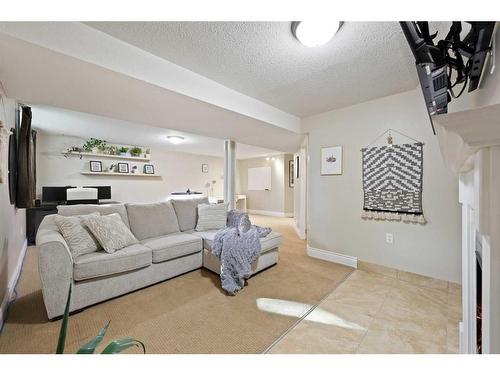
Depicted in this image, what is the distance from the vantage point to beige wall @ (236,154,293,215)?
7.14 metres

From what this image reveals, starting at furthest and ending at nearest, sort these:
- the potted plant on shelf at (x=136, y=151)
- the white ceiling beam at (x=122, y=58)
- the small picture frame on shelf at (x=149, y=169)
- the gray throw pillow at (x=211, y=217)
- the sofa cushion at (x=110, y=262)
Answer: the small picture frame on shelf at (x=149, y=169) < the potted plant on shelf at (x=136, y=151) < the gray throw pillow at (x=211, y=217) < the sofa cushion at (x=110, y=262) < the white ceiling beam at (x=122, y=58)

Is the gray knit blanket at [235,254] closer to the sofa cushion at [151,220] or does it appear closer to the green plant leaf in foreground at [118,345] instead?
the sofa cushion at [151,220]

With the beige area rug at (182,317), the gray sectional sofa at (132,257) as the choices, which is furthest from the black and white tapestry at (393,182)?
the gray sectional sofa at (132,257)

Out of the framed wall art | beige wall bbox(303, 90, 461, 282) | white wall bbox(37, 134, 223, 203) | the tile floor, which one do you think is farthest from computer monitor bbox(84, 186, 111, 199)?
the tile floor

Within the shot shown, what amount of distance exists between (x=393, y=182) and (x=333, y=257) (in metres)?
1.29

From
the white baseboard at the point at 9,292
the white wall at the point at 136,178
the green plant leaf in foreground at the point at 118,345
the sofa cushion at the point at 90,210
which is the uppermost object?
the white wall at the point at 136,178

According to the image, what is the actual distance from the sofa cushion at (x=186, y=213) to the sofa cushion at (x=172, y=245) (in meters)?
0.35

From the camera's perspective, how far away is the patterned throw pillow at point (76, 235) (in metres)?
1.96

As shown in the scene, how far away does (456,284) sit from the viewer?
2.23 meters

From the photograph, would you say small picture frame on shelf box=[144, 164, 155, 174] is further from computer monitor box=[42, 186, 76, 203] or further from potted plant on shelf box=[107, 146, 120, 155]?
computer monitor box=[42, 186, 76, 203]
